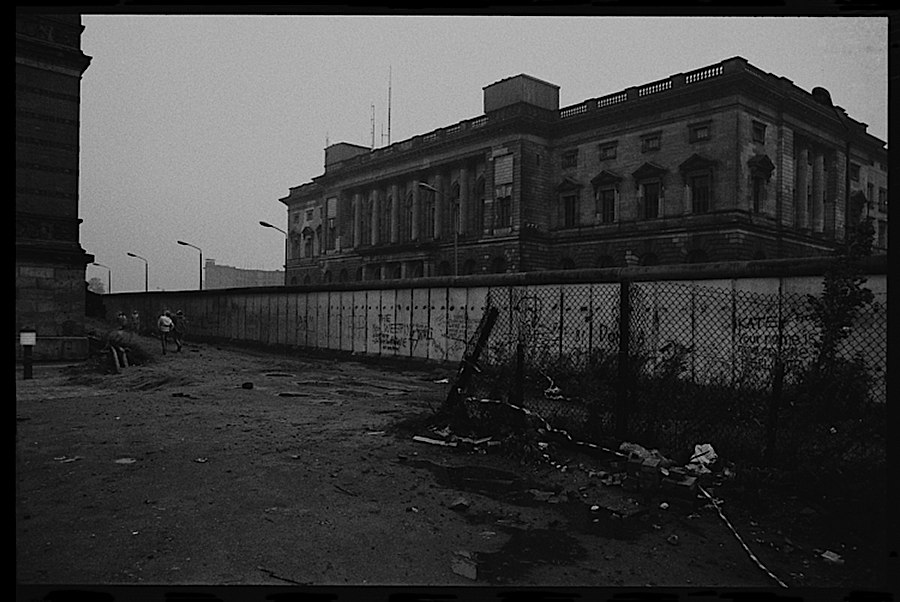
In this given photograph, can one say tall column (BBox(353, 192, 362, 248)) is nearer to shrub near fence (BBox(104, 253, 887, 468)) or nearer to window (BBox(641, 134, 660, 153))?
window (BBox(641, 134, 660, 153))

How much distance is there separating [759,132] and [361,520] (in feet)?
117

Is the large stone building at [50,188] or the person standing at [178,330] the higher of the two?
the large stone building at [50,188]

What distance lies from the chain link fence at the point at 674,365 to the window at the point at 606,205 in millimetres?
24378

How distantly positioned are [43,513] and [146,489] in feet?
2.90

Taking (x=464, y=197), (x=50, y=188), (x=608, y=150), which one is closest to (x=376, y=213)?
(x=464, y=197)

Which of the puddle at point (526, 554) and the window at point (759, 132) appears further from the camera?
the window at point (759, 132)

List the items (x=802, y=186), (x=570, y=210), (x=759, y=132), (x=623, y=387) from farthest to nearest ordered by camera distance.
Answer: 1. (x=570, y=210)
2. (x=802, y=186)
3. (x=759, y=132)
4. (x=623, y=387)

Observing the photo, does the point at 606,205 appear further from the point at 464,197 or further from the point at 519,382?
the point at 519,382

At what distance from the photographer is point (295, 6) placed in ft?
12.6

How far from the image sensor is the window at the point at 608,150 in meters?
38.5

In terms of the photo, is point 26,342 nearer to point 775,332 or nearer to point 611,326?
point 611,326

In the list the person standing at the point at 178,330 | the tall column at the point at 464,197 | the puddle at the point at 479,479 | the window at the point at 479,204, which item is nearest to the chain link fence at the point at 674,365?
the puddle at the point at 479,479

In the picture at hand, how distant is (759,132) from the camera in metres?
33.8

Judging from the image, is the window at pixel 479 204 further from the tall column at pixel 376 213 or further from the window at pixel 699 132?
the window at pixel 699 132
